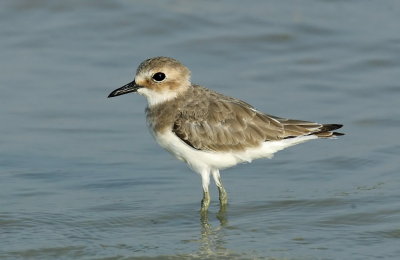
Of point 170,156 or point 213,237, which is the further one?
point 170,156

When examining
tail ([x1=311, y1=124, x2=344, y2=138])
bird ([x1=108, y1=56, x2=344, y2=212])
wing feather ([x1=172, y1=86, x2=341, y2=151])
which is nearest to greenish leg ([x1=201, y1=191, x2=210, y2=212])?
bird ([x1=108, y1=56, x2=344, y2=212])

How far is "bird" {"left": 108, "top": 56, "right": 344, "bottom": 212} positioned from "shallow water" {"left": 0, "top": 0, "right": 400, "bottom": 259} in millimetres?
547

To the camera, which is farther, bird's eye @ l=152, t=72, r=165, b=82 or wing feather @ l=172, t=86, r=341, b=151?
bird's eye @ l=152, t=72, r=165, b=82

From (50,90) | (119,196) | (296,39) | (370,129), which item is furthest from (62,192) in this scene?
(296,39)

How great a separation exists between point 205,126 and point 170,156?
1.91m

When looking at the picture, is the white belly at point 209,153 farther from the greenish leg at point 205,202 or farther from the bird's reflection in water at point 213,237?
the bird's reflection in water at point 213,237

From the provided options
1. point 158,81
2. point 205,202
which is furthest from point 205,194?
point 158,81

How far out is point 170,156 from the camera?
12461mm

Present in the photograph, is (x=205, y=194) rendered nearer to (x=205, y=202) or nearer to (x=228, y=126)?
(x=205, y=202)

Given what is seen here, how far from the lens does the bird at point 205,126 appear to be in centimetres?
1054

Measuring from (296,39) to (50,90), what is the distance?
15.3 ft

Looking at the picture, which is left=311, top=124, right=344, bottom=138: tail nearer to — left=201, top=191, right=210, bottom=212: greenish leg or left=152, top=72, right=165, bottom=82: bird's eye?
left=201, top=191, right=210, bottom=212: greenish leg

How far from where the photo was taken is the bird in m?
10.5

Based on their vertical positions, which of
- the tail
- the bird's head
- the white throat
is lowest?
the tail
